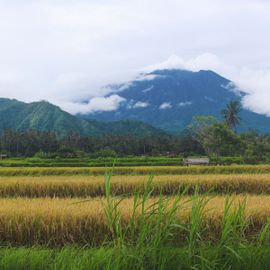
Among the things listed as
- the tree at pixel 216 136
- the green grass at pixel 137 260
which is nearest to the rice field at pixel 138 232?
the green grass at pixel 137 260

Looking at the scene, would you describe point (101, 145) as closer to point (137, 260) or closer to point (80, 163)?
point (80, 163)

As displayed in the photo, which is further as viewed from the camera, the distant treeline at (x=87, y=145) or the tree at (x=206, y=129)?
the distant treeline at (x=87, y=145)

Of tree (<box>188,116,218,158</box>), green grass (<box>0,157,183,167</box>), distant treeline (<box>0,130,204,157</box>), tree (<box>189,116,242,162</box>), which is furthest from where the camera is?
distant treeline (<box>0,130,204,157</box>)

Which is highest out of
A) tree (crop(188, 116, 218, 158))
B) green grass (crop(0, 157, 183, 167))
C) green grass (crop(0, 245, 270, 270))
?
tree (crop(188, 116, 218, 158))

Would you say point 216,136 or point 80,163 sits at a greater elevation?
point 216,136

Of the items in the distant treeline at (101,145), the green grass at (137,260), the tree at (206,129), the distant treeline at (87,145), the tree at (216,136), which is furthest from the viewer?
the distant treeline at (87,145)

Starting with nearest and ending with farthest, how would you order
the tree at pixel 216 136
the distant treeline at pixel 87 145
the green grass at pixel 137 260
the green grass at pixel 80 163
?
1. the green grass at pixel 137 260
2. the green grass at pixel 80 163
3. the tree at pixel 216 136
4. the distant treeline at pixel 87 145

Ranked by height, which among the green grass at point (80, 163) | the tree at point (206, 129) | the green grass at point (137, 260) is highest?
the tree at point (206, 129)

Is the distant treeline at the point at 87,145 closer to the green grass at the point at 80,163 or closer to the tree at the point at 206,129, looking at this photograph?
the tree at the point at 206,129

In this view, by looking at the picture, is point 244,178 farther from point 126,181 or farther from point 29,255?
point 29,255

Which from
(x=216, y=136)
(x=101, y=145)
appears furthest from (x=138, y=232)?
(x=101, y=145)

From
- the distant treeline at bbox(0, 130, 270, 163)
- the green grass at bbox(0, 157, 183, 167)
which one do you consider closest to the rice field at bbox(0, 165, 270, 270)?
the green grass at bbox(0, 157, 183, 167)

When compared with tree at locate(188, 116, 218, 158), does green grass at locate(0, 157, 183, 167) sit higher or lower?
lower

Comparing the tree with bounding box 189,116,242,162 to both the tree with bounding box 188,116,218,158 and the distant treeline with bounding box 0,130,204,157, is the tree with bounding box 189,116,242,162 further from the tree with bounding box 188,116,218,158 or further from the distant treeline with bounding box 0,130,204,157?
the distant treeline with bounding box 0,130,204,157
